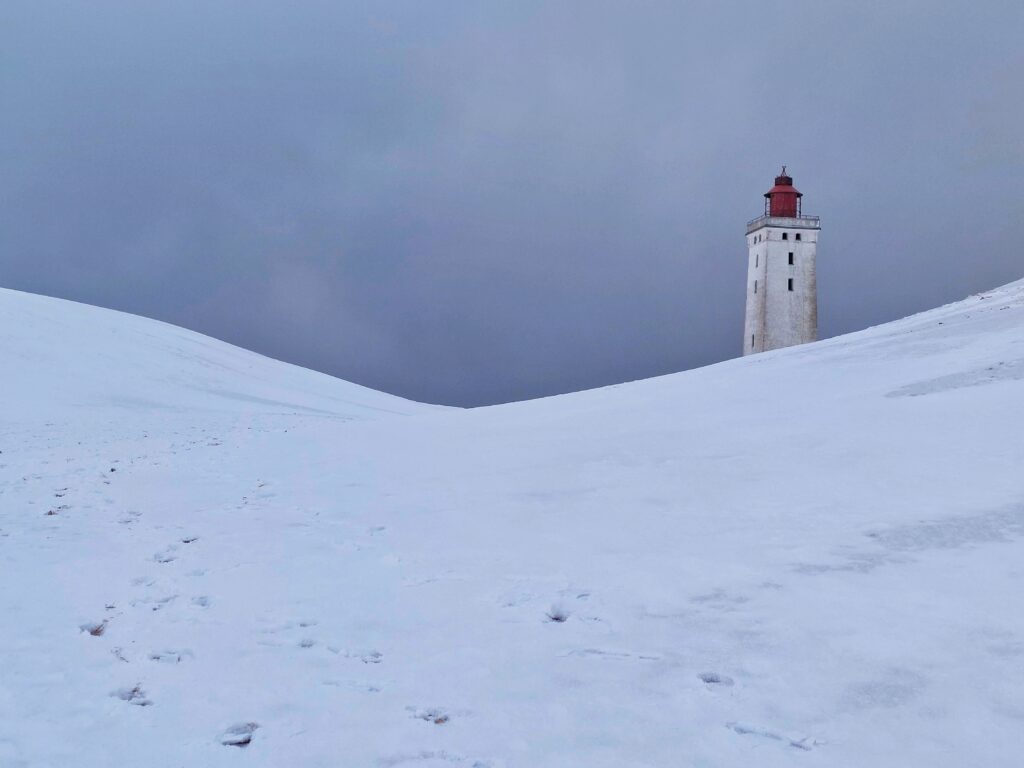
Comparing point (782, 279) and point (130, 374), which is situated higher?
point (782, 279)

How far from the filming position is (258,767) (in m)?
4.44

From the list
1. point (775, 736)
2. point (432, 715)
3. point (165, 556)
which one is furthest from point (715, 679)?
point (165, 556)

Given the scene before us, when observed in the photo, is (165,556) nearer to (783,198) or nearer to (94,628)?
(94,628)

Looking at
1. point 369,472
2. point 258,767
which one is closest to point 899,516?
point 258,767

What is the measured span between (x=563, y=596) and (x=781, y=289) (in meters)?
59.0

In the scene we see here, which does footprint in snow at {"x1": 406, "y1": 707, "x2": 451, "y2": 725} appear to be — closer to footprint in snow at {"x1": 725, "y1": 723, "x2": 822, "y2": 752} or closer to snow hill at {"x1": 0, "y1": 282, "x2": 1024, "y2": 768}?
snow hill at {"x1": 0, "y1": 282, "x2": 1024, "y2": 768}

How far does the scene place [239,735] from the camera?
189 inches

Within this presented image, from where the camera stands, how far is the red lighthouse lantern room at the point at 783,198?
6372 centimetres

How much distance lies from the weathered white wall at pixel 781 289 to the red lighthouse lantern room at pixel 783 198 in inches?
38.2

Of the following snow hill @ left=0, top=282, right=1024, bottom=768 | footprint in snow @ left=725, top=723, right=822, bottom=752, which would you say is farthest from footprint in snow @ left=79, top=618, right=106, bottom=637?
footprint in snow @ left=725, top=723, right=822, bottom=752

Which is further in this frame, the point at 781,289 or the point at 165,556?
the point at 781,289

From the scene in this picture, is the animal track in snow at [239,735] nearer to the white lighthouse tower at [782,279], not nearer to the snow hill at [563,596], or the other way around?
the snow hill at [563,596]

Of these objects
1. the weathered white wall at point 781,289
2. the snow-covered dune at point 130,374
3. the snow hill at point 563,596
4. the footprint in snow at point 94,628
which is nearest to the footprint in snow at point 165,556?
the snow hill at point 563,596

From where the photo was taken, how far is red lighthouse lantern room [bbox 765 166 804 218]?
209ft
